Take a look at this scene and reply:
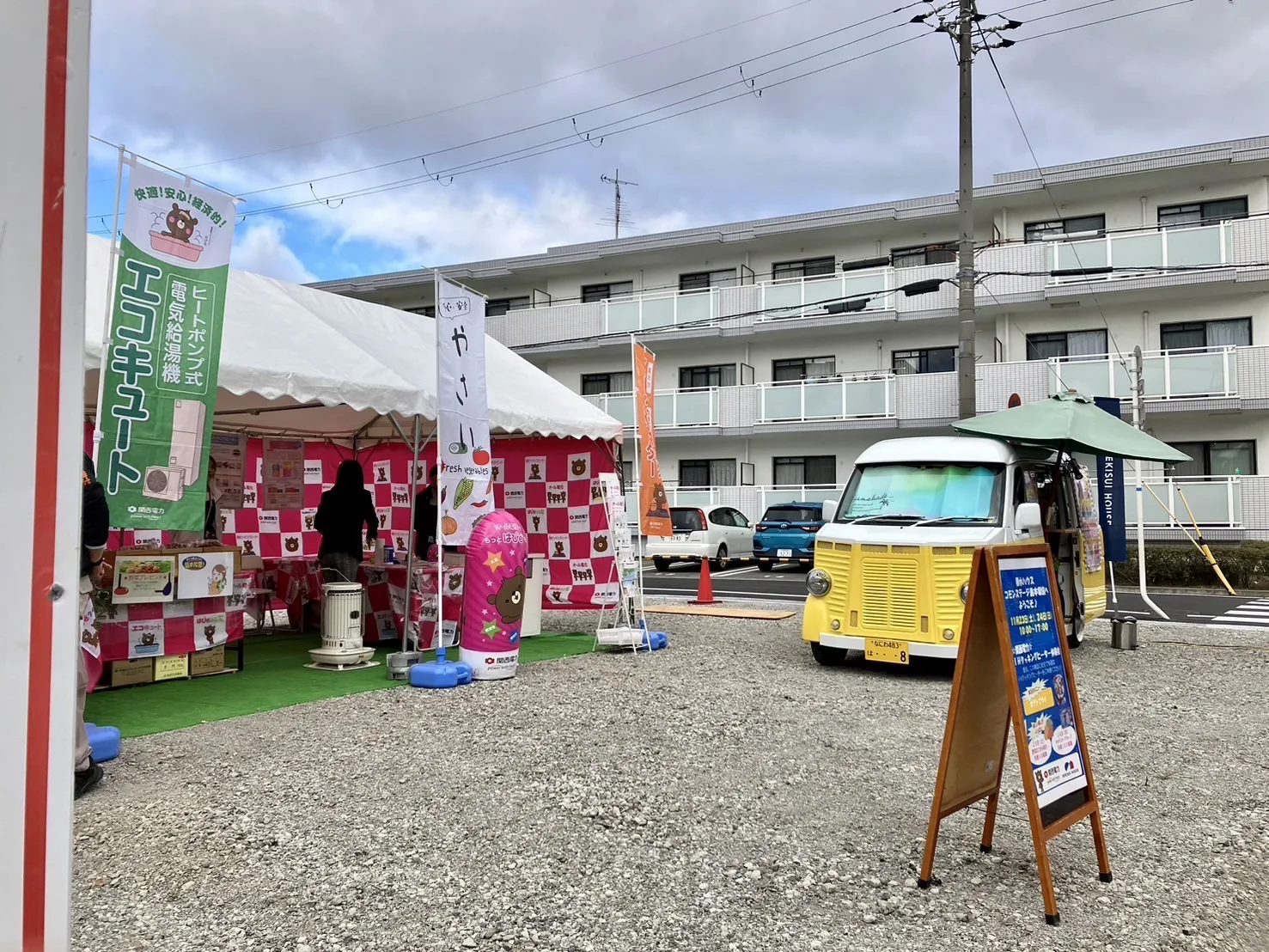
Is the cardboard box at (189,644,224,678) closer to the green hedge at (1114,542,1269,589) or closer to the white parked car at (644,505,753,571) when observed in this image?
the white parked car at (644,505,753,571)

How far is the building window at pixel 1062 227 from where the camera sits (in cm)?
2264

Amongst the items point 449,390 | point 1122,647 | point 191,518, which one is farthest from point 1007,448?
point 191,518

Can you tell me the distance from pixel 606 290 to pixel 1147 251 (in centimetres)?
1535

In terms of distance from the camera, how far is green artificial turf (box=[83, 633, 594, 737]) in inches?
239

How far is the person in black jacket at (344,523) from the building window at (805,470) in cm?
1771

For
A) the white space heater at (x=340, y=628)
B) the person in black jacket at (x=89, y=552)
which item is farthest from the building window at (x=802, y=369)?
the person in black jacket at (x=89, y=552)

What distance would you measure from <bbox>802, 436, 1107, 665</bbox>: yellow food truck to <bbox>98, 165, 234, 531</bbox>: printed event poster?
5.11 metres

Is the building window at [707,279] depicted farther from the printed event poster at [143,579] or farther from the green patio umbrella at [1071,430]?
the printed event poster at [143,579]

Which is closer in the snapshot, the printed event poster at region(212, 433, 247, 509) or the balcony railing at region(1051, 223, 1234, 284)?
the printed event poster at region(212, 433, 247, 509)

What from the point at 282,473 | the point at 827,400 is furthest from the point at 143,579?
the point at 827,400

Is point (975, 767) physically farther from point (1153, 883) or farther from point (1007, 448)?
point (1007, 448)

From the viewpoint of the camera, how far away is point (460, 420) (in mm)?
7562

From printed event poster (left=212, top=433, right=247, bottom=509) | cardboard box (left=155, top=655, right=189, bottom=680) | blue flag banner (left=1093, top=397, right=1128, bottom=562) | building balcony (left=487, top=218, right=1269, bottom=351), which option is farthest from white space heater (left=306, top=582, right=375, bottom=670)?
building balcony (left=487, top=218, right=1269, bottom=351)

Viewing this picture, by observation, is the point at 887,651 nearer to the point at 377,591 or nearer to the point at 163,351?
the point at 377,591
